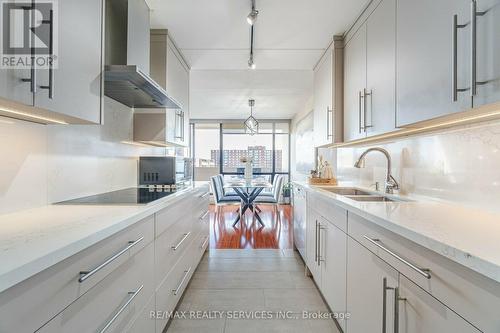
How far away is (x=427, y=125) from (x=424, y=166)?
0.34 metres

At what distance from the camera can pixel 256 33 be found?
93.4 inches

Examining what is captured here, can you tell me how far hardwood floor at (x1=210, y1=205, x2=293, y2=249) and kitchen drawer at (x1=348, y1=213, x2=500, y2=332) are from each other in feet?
8.75

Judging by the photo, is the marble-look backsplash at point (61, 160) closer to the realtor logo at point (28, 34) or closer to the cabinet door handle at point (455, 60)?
the realtor logo at point (28, 34)

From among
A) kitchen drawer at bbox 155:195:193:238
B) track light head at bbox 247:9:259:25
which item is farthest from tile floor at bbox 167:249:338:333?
track light head at bbox 247:9:259:25

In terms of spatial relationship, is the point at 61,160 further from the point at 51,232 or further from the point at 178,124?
the point at 178,124

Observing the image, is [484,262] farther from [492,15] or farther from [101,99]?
[101,99]

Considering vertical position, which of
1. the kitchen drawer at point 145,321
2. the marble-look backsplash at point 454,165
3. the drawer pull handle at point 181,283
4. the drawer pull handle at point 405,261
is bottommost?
the drawer pull handle at point 181,283

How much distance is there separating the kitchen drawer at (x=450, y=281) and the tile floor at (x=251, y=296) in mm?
1105

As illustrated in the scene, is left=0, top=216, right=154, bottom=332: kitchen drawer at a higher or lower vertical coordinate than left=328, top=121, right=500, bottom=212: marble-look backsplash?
lower

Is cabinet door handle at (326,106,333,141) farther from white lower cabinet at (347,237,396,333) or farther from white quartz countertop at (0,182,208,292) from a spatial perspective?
white quartz countertop at (0,182,208,292)

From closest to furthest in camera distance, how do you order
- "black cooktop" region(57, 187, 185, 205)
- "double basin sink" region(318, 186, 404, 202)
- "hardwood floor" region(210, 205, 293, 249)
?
"black cooktop" region(57, 187, 185, 205)
"double basin sink" region(318, 186, 404, 202)
"hardwood floor" region(210, 205, 293, 249)

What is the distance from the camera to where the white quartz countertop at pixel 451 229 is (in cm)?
66

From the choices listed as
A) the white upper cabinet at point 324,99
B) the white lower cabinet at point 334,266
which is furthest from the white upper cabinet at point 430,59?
the white upper cabinet at point 324,99

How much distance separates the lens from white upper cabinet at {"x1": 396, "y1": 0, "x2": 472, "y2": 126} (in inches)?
40.9
